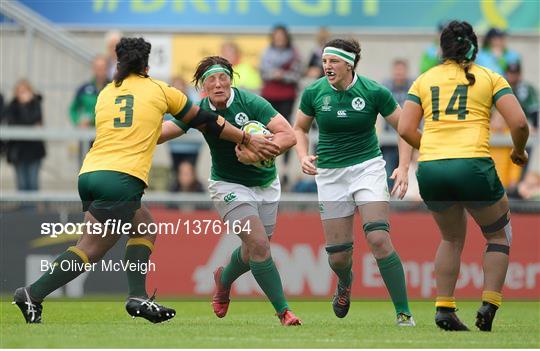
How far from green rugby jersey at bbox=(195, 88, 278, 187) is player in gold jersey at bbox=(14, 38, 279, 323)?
0.36 metres

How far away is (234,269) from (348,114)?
1742 millimetres

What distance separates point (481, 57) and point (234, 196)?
24.3ft

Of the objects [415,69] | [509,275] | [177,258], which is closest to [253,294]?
[177,258]

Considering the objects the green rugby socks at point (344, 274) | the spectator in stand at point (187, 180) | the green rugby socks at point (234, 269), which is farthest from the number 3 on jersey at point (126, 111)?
the spectator in stand at point (187, 180)

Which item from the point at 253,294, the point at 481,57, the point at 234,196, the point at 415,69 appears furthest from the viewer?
the point at 415,69

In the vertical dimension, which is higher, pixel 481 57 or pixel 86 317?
pixel 481 57

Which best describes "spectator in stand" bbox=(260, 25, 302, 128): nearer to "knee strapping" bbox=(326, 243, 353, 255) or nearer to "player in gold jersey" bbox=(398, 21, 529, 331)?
"knee strapping" bbox=(326, 243, 353, 255)

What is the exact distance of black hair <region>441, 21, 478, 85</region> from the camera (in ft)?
32.6

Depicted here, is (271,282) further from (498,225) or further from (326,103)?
(498,225)

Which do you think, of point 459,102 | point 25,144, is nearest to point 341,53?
point 459,102

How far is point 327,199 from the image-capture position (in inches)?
447

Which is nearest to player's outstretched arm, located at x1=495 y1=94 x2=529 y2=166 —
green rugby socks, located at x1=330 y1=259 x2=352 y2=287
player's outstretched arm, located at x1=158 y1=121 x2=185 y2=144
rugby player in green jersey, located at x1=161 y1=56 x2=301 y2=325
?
rugby player in green jersey, located at x1=161 y1=56 x2=301 y2=325

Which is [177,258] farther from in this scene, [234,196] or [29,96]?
[234,196]

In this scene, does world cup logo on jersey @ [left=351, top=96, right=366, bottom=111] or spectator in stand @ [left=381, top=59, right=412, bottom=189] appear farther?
spectator in stand @ [left=381, top=59, right=412, bottom=189]
